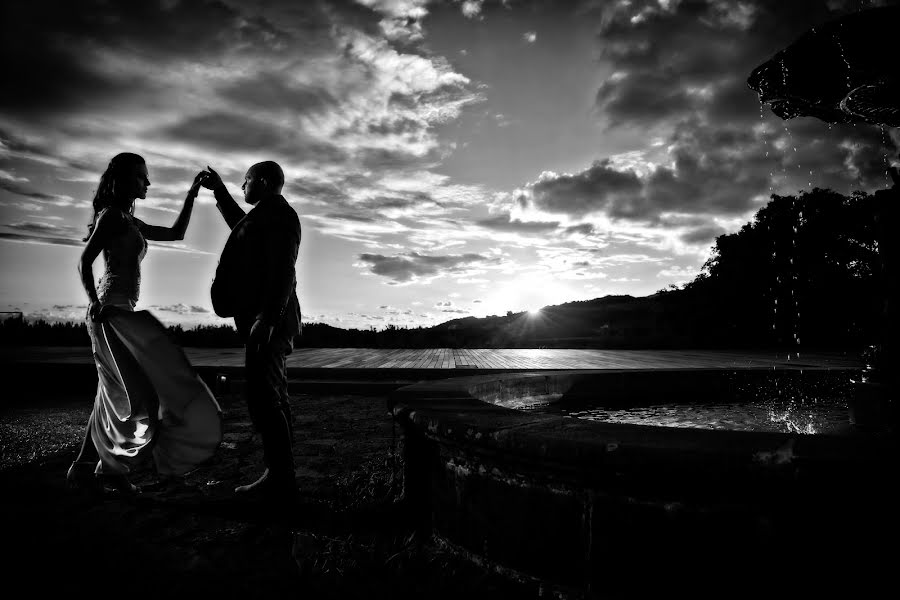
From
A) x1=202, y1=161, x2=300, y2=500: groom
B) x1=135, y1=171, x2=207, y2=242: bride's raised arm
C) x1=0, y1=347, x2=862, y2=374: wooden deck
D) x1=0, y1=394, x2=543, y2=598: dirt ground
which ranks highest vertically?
x1=135, y1=171, x2=207, y2=242: bride's raised arm

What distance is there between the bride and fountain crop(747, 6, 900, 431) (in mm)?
3916

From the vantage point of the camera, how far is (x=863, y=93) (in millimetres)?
3559

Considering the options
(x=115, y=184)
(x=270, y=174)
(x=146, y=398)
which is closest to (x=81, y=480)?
(x=146, y=398)

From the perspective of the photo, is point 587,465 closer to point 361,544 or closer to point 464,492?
point 464,492

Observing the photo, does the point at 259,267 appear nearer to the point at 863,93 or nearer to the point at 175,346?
the point at 175,346

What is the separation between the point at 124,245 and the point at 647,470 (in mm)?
3126

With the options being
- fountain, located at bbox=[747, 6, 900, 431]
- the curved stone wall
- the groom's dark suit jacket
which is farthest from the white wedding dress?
fountain, located at bbox=[747, 6, 900, 431]

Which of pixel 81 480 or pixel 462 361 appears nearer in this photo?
pixel 81 480

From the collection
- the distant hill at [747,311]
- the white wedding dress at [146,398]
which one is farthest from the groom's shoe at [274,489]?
the distant hill at [747,311]

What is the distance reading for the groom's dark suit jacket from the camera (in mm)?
2531

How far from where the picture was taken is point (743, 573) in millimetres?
1261

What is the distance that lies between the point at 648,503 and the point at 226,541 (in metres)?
1.88

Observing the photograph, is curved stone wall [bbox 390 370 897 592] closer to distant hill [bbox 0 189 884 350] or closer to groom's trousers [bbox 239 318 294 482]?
groom's trousers [bbox 239 318 294 482]

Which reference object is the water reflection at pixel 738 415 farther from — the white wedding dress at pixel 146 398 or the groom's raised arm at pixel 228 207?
the groom's raised arm at pixel 228 207
